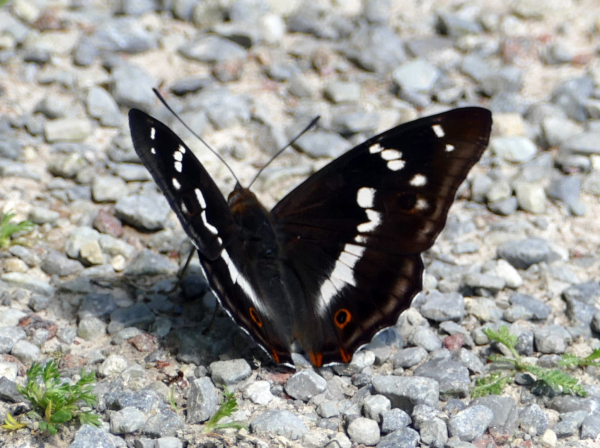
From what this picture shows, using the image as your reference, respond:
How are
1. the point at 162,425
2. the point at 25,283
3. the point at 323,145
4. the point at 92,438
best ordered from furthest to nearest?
the point at 323,145 < the point at 25,283 < the point at 162,425 < the point at 92,438

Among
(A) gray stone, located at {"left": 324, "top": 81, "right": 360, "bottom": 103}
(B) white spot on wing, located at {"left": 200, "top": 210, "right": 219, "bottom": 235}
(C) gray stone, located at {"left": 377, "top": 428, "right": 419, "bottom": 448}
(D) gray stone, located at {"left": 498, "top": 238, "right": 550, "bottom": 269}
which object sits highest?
(A) gray stone, located at {"left": 324, "top": 81, "right": 360, "bottom": 103}

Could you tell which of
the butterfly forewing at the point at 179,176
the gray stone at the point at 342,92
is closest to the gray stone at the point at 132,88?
the gray stone at the point at 342,92

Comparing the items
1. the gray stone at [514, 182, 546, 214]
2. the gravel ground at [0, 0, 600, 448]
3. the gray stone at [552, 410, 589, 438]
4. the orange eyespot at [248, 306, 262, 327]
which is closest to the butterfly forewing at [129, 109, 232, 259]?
the orange eyespot at [248, 306, 262, 327]

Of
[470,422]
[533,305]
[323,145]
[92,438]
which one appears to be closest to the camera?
[92,438]

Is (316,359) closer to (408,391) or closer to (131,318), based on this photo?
(408,391)

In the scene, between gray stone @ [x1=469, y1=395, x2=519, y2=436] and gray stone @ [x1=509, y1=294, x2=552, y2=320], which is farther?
gray stone @ [x1=509, y1=294, x2=552, y2=320]

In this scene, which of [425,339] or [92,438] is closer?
[92,438]

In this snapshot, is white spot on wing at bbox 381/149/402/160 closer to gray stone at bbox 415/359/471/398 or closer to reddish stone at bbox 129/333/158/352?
gray stone at bbox 415/359/471/398

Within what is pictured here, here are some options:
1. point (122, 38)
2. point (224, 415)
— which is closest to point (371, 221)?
point (224, 415)

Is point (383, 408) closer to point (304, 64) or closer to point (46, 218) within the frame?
→ point (46, 218)
